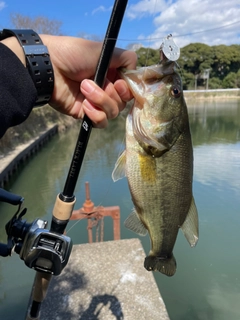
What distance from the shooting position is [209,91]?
50.1 m

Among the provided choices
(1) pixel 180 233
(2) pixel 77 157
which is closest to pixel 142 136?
(2) pixel 77 157

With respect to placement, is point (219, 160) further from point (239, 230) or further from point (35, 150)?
point (35, 150)

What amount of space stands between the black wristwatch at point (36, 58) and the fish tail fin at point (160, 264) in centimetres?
114

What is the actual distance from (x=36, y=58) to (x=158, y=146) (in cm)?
76

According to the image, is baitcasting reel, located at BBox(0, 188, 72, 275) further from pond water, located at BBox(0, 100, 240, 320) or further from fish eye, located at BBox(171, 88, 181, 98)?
fish eye, located at BBox(171, 88, 181, 98)

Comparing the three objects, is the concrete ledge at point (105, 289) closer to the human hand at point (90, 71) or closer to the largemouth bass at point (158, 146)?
the largemouth bass at point (158, 146)

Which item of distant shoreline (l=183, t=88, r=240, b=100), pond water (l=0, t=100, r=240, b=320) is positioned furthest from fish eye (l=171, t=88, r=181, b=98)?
distant shoreline (l=183, t=88, r=240, b=100)

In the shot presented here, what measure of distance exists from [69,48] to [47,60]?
169 millimetres

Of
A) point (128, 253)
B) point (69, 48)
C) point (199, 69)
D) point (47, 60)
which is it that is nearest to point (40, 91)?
point (47, 60)

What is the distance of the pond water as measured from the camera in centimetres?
650

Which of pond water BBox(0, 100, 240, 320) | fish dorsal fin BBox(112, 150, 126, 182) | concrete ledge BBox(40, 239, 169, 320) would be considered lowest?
pond water BBox(0, 100, 240, 320)

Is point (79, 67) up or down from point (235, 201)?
up

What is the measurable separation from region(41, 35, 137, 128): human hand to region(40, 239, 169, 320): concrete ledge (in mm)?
3176

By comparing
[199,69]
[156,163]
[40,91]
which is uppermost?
[199,69]
